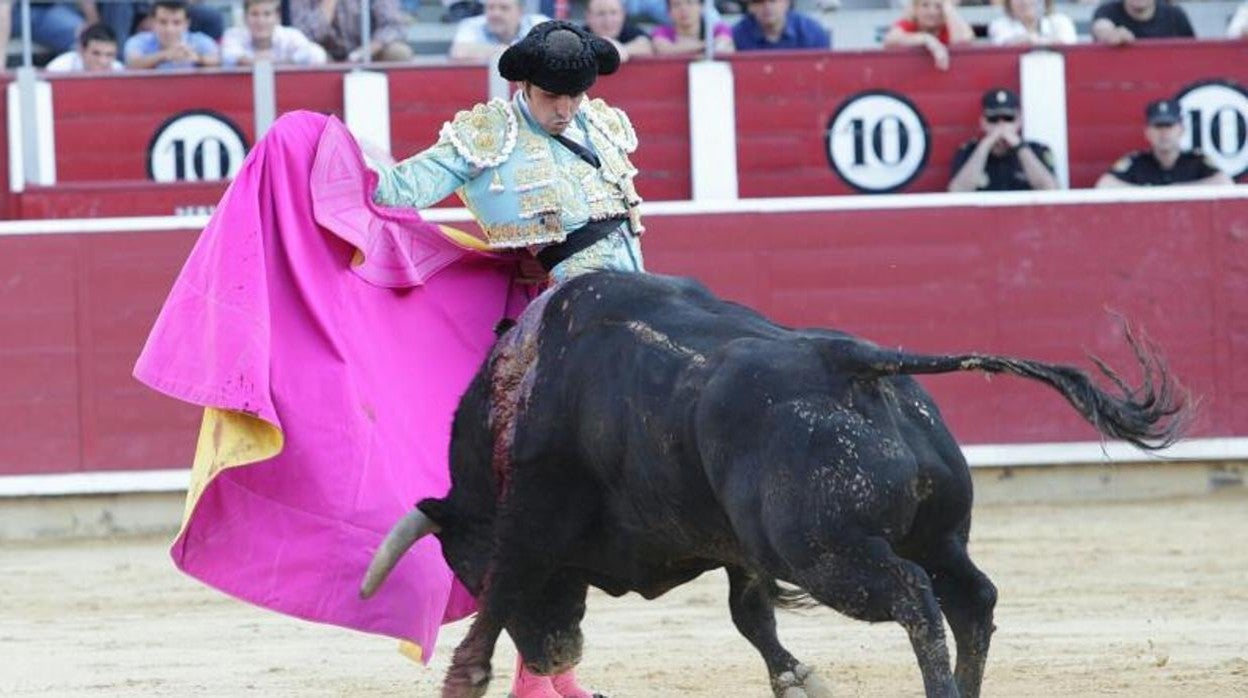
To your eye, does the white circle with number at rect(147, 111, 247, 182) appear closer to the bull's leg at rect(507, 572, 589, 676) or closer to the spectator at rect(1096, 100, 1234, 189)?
the spectator at rect(1096, 100, 1234, 189)

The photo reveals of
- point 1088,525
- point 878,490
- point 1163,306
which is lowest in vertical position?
point 1088,525

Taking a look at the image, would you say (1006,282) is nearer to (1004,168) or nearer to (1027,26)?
(1004,168)

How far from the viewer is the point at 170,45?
8.93 m

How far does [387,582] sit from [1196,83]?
211 inches

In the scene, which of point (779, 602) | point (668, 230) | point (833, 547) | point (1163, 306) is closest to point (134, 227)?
point (668, 230)

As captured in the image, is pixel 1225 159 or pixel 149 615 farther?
pixel 1225 159

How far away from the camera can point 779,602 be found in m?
4.23

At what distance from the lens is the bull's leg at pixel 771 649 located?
469cm

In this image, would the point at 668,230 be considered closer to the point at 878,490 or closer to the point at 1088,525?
the point at 1088,525

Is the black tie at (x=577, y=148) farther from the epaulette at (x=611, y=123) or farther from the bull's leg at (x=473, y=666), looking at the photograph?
the bull's leg at (x=473, y=666)

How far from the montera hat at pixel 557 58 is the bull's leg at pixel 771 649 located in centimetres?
103

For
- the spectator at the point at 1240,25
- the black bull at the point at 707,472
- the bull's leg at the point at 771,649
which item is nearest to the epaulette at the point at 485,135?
the black bull at the point at 707,472

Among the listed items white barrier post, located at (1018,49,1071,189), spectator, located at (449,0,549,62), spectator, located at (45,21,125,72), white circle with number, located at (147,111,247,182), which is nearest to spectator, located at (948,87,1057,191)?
white barrier post, located at (1018,49,1071,189)

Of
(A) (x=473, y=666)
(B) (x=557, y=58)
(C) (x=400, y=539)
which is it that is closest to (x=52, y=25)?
(B) (x=557, y=58)
